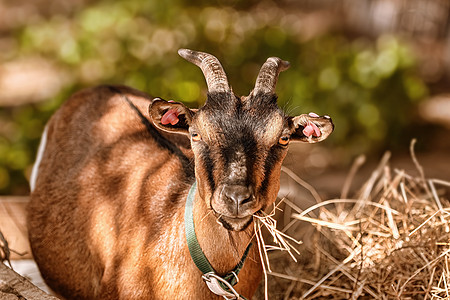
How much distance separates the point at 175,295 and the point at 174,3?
623 centimetres

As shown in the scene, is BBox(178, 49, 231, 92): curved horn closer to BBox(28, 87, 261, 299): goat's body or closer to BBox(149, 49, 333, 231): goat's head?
BBox(149, 49, 333, 231): goat's head

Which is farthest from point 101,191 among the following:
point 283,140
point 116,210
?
point 283,140

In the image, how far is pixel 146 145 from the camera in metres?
4.00

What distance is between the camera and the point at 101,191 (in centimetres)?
393

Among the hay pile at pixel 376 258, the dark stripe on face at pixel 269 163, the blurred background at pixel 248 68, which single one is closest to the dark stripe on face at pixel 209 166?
the dark stripe on face at pixel 269 163

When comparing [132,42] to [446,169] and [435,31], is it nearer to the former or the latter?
[446,169]

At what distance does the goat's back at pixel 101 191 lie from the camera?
3631mm

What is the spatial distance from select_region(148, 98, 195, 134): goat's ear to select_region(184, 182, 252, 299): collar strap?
45 centimetres

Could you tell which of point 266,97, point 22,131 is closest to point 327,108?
point 22,131

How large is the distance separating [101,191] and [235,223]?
132 centimetres

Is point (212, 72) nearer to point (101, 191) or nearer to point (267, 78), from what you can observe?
point (267, 78)

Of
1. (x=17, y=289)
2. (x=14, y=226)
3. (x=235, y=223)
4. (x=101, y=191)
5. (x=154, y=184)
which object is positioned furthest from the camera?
(x=14, y=226)

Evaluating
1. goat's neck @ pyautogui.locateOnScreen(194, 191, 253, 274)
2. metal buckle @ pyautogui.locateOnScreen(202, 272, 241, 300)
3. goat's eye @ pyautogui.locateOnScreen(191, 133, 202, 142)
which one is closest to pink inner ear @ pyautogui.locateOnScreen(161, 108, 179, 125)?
goat's eye @ pyautogui.locateOnScreen(191, 133, 202, 142)

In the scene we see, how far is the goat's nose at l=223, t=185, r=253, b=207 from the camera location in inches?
110
